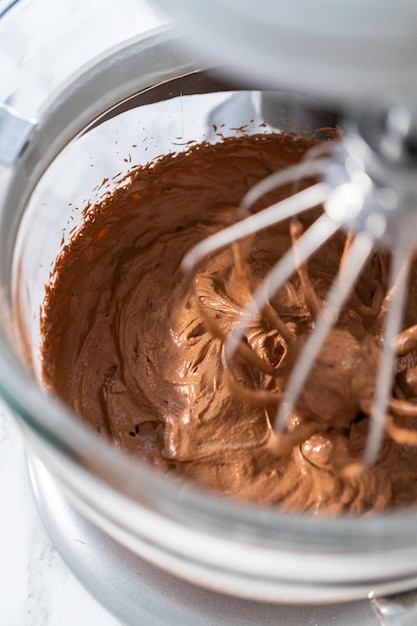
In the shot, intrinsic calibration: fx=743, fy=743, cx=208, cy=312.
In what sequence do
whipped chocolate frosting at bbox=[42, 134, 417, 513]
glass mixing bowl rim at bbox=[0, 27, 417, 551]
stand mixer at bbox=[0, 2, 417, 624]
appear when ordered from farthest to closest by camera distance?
whipped chocolate frosting at bbox=[42, 134, 417, 513], glass mixing bowl rim at bbox=[0, 27, 417, 551], stand mixer at bbox=[0, 2, 417, 624]

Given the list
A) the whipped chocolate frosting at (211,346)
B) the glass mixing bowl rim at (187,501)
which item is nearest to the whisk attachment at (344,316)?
the whipped chocolate frosting at (211,346)

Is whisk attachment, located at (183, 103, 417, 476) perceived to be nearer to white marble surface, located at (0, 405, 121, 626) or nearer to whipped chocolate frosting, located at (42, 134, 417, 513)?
whipped chocolate frosting, located at (42, 134, 417, 513)

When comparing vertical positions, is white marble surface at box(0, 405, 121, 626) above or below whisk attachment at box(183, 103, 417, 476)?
below

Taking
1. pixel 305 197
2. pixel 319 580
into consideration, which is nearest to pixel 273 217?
pixel 305 197

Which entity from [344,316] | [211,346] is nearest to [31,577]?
[211,346]

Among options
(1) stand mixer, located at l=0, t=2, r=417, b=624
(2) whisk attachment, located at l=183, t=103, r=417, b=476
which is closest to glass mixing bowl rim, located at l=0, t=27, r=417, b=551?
(1) stand mixer, located at l=0, t=2, r=417, b=624

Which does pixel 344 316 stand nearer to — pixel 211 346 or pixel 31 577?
pixel 211 346
